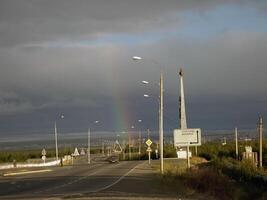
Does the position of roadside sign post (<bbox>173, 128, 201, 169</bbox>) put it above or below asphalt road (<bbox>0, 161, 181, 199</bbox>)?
→ above

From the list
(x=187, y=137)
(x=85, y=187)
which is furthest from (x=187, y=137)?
(x=85, y=187)

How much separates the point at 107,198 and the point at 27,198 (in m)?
4.02

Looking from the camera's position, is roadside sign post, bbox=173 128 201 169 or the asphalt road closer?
the asphalt road

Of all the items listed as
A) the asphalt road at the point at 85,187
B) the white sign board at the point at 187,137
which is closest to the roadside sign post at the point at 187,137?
the white sign board at the point at 187,137

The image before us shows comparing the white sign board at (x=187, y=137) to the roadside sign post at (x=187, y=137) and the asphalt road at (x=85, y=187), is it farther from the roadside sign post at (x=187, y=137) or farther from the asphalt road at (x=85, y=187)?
the asphalt road at (x=85, y=187)

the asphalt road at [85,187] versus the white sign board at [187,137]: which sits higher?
the white sign board at [187,137]

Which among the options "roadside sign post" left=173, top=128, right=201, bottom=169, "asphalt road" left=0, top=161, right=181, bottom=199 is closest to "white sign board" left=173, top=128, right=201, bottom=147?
"roadside sign post" left=173, top=128, right=201, bottom=169

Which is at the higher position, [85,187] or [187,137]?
[187,137]

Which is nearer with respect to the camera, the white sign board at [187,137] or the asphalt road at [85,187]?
the asphalt road at [85,187]

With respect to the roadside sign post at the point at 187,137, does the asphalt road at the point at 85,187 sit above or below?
below

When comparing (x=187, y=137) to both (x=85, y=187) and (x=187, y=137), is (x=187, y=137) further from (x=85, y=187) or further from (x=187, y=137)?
(x=85, y=187)

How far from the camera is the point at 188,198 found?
A: 2697cm

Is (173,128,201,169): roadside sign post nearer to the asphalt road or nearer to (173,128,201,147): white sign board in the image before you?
(173,128,201,147): white sign board

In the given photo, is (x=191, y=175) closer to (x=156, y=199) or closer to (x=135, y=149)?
(x=156, y=199)
